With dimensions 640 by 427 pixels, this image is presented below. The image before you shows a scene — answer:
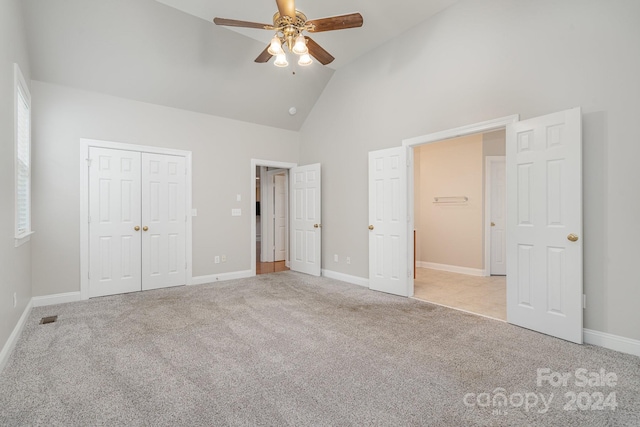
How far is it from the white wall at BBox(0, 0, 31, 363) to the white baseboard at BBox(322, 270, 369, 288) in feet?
13.2

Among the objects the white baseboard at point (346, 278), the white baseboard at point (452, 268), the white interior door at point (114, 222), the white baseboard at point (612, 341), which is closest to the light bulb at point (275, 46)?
the white interior door at point (114, 222)

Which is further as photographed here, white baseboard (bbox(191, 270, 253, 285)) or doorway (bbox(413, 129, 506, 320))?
doorway (bbox(413, 129, 506, 320))

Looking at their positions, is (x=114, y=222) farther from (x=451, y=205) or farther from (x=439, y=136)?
(x=451, y=205)

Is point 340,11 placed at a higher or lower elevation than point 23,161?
higher

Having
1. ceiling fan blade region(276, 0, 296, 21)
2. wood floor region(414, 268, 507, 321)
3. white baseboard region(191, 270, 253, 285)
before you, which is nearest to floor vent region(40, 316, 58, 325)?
white baseboard region(191, 270, 253, 285)

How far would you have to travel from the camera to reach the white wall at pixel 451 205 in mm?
5727

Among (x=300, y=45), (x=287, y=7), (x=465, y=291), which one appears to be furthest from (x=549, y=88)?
(x=465, y=291)

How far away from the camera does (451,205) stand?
6109 mm

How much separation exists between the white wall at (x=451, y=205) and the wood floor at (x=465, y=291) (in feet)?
1.65

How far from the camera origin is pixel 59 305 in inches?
150

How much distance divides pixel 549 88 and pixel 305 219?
4.03 metres

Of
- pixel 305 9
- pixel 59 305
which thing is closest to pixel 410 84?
pixel 305 9

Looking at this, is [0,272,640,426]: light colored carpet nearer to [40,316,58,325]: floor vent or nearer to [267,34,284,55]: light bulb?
[40,316,58,325]: floor vent

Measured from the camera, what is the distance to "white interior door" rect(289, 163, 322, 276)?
552 centimetres
